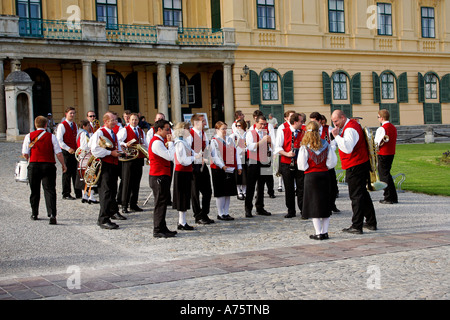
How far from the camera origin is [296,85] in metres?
33.2

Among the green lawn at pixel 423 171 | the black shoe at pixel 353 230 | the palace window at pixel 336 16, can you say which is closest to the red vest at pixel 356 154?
the black shoe at pixel 353 230

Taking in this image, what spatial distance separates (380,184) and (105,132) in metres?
4.74

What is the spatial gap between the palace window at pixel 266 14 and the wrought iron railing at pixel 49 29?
932 centimetres

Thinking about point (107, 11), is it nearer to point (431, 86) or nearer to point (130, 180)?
point (130, 180)

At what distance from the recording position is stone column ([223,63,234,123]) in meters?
31.1

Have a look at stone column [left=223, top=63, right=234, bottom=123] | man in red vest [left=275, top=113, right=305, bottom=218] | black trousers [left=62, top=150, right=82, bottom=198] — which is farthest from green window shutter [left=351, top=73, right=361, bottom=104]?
man in red vest [left=275, top=113, right=305, bottom=218]

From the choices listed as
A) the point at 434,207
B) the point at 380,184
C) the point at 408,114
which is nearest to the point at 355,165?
Answer: the point at 380,184

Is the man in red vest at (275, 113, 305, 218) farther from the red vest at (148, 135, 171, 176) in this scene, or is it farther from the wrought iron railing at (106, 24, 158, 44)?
the wrought iron railing at (106, 24, 158, 44)

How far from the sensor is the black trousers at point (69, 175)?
1402 centimetres

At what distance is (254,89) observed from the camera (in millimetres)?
31734

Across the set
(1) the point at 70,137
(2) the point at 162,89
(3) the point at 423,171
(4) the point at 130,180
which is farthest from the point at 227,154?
(2) the point at 162,89

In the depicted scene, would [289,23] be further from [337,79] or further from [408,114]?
[408,114]

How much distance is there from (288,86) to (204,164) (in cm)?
2225
